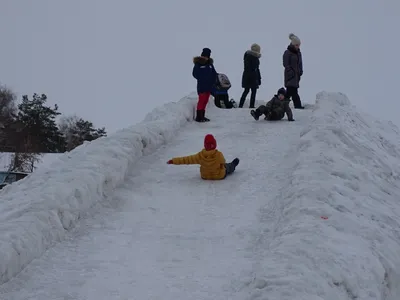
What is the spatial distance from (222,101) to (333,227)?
40.8 feet

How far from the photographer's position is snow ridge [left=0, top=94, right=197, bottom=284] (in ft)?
20.9

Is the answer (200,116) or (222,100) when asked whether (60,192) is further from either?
(222,100)

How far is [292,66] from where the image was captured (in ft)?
54.9

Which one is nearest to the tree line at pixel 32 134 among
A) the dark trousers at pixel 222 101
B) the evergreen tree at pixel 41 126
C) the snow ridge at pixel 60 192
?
the evergreen tree at pixel 41 126

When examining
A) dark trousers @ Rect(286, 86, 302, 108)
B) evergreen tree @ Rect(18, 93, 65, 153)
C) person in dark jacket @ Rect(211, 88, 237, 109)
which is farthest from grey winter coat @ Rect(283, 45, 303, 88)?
evergreen tree @ Rect(18, 93, 65, 153)

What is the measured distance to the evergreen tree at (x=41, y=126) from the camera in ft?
178

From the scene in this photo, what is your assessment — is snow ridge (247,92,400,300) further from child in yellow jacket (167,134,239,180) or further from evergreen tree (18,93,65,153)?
evergreen tree (18,93,65,153)

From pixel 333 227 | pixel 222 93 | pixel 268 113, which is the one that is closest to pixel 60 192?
pixel 333 227

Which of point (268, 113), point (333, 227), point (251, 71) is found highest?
point (251, 71)

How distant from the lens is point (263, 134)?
13117mm

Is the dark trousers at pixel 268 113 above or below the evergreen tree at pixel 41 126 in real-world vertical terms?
above

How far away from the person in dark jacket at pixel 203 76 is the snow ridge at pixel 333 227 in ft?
13.8

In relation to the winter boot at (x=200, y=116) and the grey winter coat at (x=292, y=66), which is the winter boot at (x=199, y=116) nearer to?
the winter boot at (x=200, y=116)

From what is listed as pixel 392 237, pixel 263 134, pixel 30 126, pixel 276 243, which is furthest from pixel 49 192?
pixel 30 126
